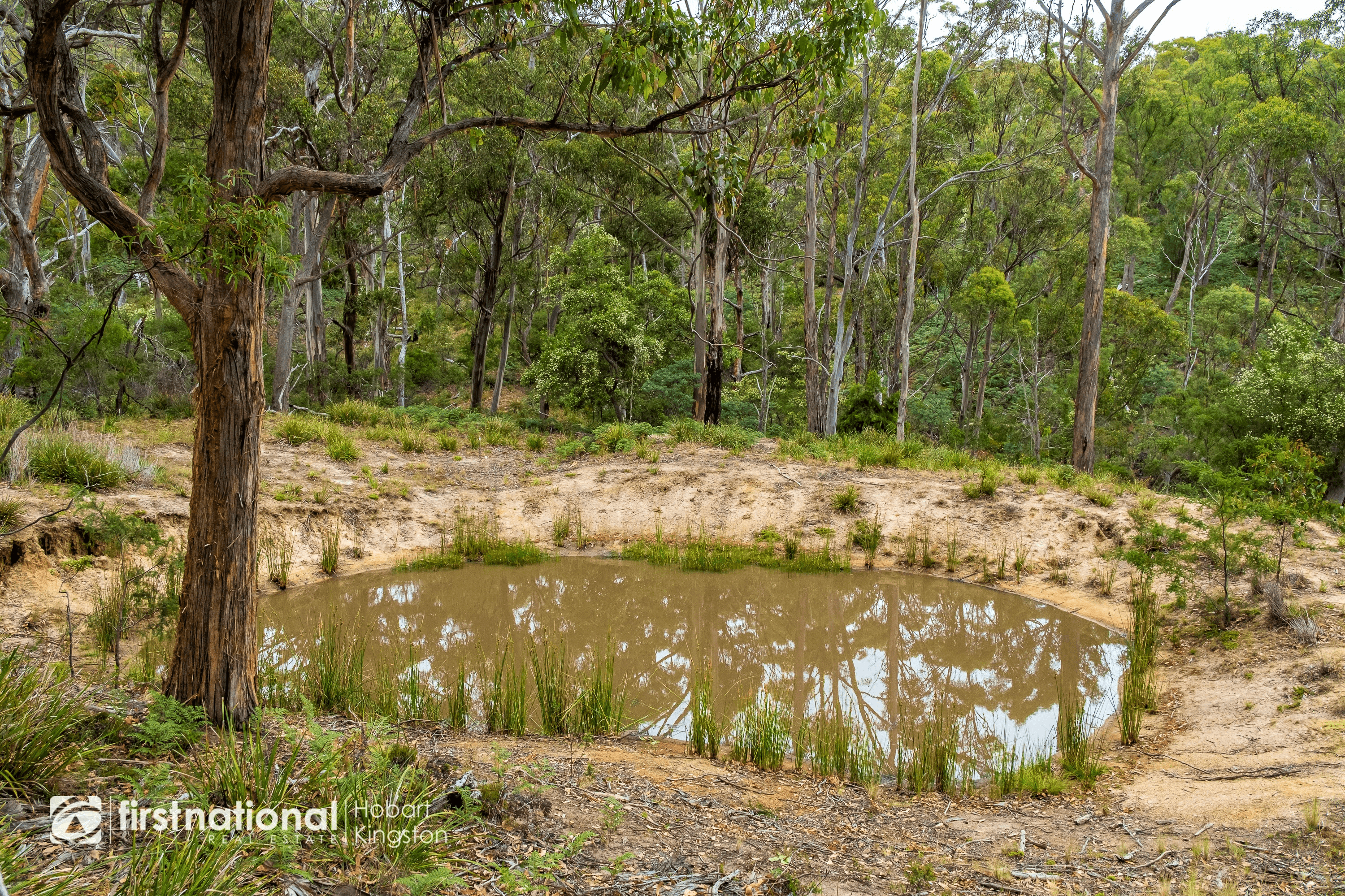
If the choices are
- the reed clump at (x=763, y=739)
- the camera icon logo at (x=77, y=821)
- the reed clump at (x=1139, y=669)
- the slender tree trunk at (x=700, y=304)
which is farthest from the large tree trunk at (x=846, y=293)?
the camera icon logo at (x=77, y=821)

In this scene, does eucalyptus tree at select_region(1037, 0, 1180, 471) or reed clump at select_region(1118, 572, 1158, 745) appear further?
eucalyptus tree at select_region(1037, 0, 1180, 471)

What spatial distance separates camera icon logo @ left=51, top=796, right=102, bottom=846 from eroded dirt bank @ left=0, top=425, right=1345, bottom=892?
1.34 m

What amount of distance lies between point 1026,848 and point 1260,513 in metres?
5.41

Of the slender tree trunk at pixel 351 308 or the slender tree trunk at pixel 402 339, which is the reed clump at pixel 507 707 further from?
the slender tree trunk at pixel 351 308

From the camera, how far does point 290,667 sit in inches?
234

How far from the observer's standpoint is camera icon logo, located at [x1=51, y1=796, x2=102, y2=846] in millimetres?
2496

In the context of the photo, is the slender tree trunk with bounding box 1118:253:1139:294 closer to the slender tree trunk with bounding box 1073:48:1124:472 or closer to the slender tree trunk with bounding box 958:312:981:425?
the slender tree trunk with bounding box 958:312:981:425

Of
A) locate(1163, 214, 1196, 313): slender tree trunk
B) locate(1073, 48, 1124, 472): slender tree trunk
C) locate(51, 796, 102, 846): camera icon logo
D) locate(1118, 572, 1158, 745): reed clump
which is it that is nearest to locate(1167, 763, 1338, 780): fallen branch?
locate(1118, 572, 1158, 745): reed clump

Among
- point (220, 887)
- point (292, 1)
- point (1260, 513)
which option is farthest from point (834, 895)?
point (292, 1)

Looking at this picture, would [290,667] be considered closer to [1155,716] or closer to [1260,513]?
→ [1155,716]

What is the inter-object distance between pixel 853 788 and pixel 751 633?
3.37 m

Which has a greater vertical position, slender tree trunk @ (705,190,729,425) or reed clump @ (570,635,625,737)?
slender tree trunk @ (705,190,729,425)

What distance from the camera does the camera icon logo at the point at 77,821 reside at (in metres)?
2.50

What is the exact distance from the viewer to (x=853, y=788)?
4516mm
